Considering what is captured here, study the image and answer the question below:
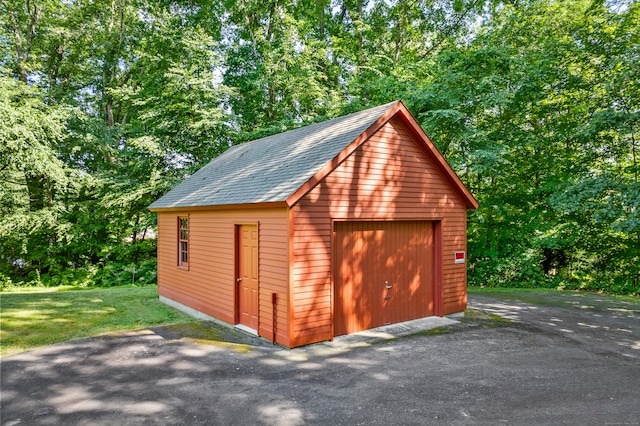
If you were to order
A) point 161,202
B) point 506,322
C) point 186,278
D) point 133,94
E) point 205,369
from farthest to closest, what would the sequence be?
1. point 133,94
2. point 161,202
3. point 186,278
4. point 506,322
5. point 205,369

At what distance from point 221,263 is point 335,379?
14.4 ft

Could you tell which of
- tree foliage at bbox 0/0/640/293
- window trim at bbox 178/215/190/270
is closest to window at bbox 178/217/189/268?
window trim at bbox 178/215/190/270

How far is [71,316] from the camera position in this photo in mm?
9953

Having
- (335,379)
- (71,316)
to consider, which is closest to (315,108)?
(71,316)

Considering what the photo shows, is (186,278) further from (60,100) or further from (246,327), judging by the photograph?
(60,100)

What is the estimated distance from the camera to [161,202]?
12.4 metres

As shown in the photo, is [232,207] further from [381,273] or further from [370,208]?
[381,273]

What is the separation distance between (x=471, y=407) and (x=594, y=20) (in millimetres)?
16081

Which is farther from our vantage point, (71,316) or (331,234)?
(71,316)

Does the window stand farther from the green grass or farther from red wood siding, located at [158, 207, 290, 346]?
the green grass

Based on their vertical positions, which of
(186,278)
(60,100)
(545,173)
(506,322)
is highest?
(60,100)

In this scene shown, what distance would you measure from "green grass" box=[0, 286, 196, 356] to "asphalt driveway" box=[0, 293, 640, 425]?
0.75 metres

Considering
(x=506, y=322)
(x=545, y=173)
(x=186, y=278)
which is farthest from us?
(x=545, y=173)

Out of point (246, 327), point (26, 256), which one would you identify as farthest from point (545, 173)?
point (26, 256)
